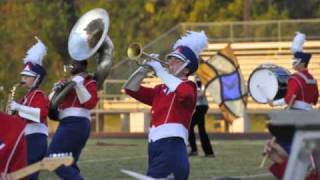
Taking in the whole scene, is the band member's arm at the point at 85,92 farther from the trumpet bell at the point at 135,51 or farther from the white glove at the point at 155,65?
the white glove at the point at 155,65

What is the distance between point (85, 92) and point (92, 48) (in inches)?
25.5

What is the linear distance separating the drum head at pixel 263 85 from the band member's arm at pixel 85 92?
412 cm

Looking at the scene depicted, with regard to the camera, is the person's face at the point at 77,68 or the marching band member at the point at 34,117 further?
the person's face at the point at 77,68

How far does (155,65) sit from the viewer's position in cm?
863

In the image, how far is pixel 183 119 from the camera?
8828 millimetres

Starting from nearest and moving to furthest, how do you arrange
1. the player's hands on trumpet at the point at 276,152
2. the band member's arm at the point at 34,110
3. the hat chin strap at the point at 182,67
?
the player's hands on trumpet at the point at 276,152, the hat chin strap at the point at 182,67, the band member's arm at the point at 34,110

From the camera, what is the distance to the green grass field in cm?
1366

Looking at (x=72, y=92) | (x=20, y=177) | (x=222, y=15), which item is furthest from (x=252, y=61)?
(x=20, y=177)

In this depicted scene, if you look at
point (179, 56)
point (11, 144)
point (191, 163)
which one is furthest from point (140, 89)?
point (191, 163)

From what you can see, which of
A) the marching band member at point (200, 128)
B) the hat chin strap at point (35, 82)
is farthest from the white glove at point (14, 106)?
the marching band member at point (200, 128)

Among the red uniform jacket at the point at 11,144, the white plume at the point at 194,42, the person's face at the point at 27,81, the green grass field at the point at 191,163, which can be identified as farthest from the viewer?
the green grass field at the point at 191,163

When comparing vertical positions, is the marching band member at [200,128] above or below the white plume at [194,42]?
below

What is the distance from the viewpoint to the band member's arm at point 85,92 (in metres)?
10.7

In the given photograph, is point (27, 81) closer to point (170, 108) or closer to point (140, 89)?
point (140, 89)
